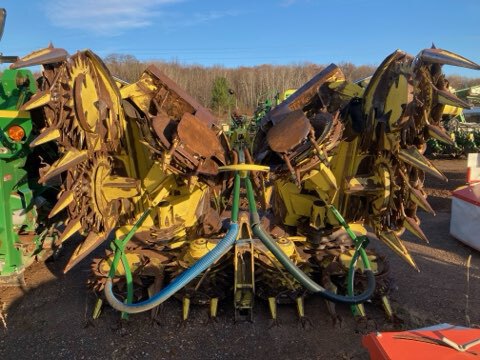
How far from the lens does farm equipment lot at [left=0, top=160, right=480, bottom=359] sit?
354 centimetres

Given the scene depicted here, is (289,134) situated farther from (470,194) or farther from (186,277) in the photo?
(470,194)

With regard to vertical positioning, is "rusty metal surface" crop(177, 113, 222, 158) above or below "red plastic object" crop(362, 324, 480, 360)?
above

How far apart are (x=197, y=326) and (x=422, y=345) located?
7.32ft

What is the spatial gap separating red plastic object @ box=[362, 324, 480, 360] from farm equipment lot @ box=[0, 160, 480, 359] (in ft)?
4.26

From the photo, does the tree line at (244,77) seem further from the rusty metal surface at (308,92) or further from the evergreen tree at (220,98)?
the rusty metal surface at (308,92)

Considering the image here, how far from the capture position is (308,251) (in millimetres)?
4250

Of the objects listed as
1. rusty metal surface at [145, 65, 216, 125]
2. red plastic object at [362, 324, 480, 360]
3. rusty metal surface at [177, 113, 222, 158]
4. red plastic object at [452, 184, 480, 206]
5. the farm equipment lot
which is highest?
rusty metal surface at [145, 65, 216, 125]

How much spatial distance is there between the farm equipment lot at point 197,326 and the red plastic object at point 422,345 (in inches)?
51.1

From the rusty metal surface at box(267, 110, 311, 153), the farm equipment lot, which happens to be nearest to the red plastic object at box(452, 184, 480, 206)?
the farm equipment lot

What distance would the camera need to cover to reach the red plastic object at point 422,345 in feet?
6.61

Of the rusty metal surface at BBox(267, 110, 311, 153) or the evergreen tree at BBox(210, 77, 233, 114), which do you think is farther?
the evergreen tree at BBox(210, 77, 233, 114)

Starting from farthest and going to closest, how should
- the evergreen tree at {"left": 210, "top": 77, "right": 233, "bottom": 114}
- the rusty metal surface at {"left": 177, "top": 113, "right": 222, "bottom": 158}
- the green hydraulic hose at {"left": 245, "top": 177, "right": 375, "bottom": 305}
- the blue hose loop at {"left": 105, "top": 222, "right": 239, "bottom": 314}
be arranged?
the evergreen tree at {"left": 210, "top": 77, "right": 233, "bottom": 114}, the rusty metal surface at {"left": 177, "top": 113, "right": 222, "bottom": 158}, the green hydraulic hose at {"left": 245, "top": 177, "right": 375, "bottom": 305}, the blue hose loop at {"left": 105, "top": 222, "right": 239, "bottom": 314}

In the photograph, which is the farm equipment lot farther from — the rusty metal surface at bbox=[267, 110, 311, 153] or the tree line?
the tree line

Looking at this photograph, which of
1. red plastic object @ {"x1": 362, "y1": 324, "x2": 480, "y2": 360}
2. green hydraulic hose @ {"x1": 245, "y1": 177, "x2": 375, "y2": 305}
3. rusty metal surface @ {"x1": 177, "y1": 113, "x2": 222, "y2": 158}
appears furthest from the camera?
rusty metal surface @ {"x1": 177, "y1": 113, "x2": 222, "y2": 158}
